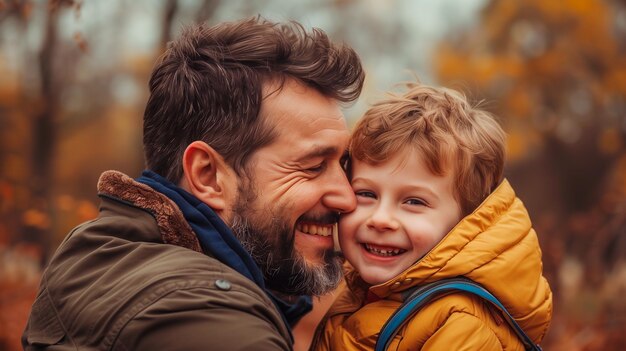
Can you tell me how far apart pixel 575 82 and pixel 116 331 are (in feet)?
57.6

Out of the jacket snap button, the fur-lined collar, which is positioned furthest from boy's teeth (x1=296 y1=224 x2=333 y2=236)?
the jacket snap button

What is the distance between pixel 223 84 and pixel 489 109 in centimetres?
745

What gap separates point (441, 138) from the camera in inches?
124

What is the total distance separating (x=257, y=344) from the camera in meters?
2.23

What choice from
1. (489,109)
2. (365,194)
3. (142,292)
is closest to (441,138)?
(365,194)

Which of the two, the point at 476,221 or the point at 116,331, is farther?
the point at 476,221

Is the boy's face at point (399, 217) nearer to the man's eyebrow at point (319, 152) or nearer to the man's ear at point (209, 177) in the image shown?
the man's eyebrow at point (319, 152)

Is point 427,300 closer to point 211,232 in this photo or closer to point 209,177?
point 211,232

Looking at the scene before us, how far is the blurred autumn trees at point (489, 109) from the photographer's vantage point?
863cm

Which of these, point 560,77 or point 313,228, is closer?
point 313,228

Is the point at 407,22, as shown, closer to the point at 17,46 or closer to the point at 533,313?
the point at 17,46

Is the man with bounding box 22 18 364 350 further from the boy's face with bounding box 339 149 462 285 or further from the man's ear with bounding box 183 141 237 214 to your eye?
the boy's face with bounding box 339 149 462 285

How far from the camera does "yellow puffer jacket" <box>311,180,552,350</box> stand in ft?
9.33

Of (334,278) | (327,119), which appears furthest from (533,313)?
(327,119)
